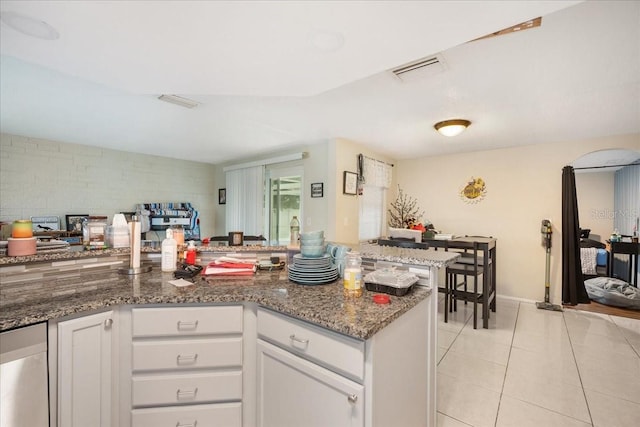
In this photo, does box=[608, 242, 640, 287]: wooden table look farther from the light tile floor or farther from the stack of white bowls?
the stack of white bowls

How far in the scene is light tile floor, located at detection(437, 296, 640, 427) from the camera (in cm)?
175

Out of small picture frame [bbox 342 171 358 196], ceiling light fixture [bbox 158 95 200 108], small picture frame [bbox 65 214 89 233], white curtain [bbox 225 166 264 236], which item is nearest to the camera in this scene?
ceiling light fixture [bbox 158 95 200 108]

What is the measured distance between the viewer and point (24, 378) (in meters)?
1.02

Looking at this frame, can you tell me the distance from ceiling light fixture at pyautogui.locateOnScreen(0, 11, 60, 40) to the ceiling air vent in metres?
1.88

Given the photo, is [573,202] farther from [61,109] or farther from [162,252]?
[61,109]

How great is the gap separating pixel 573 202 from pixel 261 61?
4133 millimetres

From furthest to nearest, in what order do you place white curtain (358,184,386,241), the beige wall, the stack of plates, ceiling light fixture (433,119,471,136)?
white curtain (358,184,386,241) → the beige wall → ceiling light fixture (433,119,471,136) → the stack of plates

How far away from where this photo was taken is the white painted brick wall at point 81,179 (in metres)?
3.87

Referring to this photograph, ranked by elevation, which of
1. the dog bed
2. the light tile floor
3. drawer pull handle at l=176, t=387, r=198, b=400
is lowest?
the light tile floor

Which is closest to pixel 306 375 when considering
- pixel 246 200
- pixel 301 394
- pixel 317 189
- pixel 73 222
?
pixel 301 394

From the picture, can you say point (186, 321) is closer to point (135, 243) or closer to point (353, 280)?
point (135, 243)

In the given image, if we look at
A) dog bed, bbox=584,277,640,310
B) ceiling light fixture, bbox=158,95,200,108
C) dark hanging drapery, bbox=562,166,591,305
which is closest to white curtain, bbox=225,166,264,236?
ceiling light fixture, bbox=158,95,200,108

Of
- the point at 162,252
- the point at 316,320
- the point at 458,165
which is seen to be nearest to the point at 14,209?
the point at 162,252

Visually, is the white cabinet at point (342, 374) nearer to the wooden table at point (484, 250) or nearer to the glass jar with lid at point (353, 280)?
the glass jar with lid at point (353, 280)
